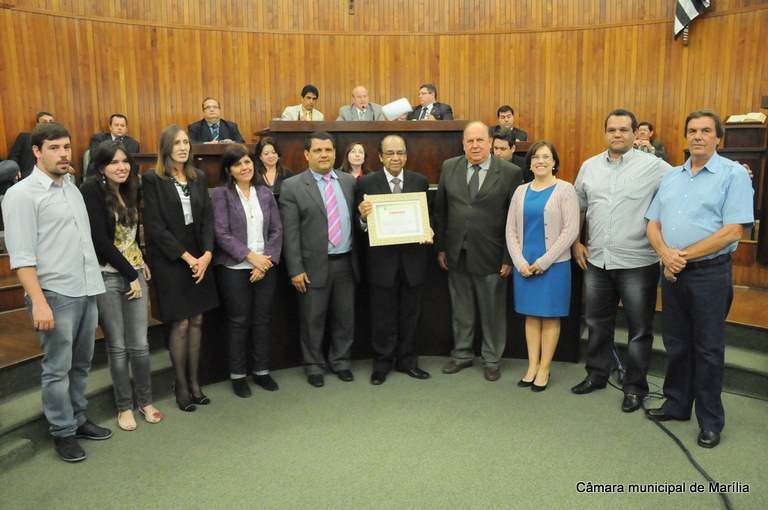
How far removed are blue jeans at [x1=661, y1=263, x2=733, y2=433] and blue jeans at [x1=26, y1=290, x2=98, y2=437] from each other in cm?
283

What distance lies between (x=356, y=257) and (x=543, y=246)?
46.3 inches

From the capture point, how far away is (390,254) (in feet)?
12.1

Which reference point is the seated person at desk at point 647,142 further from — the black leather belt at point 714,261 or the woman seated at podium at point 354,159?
the black leather belt at point 714,261

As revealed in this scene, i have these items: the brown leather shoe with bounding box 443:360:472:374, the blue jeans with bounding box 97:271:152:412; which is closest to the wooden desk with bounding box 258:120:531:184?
the brown leather shoe with bounding box 443:360:472:374

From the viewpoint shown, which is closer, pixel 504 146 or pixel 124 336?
pixel 124 336

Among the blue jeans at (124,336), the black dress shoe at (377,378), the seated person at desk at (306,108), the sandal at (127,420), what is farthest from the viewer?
the seated person at desk at (306,108)

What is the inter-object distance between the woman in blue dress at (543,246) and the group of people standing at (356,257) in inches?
0.5

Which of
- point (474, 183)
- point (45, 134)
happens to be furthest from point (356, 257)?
point (45, 134)

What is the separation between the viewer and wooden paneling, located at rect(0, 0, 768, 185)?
6914 millimetres

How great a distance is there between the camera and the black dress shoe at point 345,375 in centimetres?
382

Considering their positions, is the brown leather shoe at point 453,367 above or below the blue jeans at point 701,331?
below

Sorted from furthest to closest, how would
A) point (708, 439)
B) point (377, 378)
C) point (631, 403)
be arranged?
point (377, 378) → point (631, 403) → point (708, 439)

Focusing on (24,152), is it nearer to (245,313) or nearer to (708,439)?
(245,313)

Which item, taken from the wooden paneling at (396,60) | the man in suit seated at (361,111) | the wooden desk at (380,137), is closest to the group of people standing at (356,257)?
the wooden desk at (380,137)
